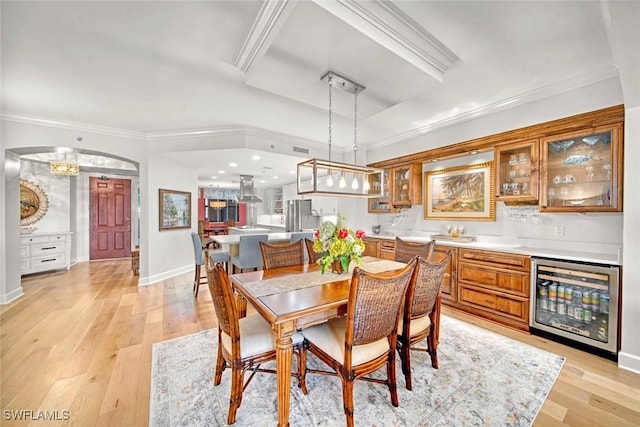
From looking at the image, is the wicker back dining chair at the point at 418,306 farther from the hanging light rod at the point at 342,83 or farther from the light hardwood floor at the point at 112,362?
the hanging light rod at the point at 342,83

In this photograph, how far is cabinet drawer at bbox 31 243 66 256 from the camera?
196 inches

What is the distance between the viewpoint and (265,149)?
14.3 ft

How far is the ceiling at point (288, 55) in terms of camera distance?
1.67 m

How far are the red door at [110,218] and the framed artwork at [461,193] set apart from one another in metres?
7.64

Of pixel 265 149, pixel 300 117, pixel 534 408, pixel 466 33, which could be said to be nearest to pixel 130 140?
pixel 265 149

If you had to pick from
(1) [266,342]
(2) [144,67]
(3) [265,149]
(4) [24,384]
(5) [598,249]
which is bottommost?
(4) [24,384]

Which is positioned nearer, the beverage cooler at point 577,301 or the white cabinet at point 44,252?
the beverage cooler at point 577,301

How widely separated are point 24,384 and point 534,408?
12.3ft

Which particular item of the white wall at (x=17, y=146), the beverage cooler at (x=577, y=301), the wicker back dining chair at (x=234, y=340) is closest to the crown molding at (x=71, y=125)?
the white wall at (x=17, y=146)

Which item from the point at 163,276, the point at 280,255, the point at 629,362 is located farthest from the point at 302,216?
the point at 629,362

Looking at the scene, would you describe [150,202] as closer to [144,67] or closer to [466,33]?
[144,67]

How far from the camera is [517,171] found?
3090 millimetres

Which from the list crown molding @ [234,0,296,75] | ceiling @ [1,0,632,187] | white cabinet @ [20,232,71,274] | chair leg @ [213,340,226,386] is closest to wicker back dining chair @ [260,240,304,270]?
chair leg @ [213,340,226,386]

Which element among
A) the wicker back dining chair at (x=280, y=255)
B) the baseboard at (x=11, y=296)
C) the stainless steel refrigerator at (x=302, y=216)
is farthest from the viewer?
the stainless steel refrigerator at (x=302, y=216)
